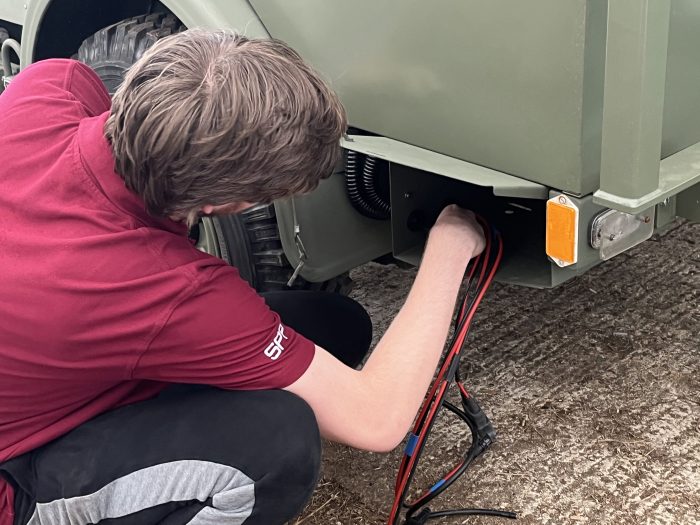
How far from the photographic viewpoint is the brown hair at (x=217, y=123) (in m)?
1.33

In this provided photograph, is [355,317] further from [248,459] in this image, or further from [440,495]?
[248,459]

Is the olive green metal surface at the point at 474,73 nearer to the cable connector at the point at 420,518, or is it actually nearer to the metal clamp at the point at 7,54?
the cable connector at the point at 420,518

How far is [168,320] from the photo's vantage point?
136 centimetres

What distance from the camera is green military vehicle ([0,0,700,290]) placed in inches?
56.0

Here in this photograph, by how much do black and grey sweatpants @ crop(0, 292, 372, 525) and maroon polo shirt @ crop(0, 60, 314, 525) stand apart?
0.14 feet

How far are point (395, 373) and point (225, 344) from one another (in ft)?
1.21

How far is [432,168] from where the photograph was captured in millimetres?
1701

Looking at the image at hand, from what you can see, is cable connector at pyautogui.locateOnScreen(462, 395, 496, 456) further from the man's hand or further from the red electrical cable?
the man's hand

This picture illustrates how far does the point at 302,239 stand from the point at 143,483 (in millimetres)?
730

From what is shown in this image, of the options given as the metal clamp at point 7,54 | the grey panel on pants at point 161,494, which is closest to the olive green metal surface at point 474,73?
the grey panel on pants at point 161,494

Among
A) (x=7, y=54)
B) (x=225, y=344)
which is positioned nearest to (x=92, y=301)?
(x=225, y=344)

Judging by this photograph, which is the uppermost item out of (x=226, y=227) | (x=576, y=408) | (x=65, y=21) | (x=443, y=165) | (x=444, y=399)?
(x=65, y=21)

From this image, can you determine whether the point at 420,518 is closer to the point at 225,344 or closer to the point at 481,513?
the point at 481,513

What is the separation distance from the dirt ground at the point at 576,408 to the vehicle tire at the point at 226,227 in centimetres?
50
